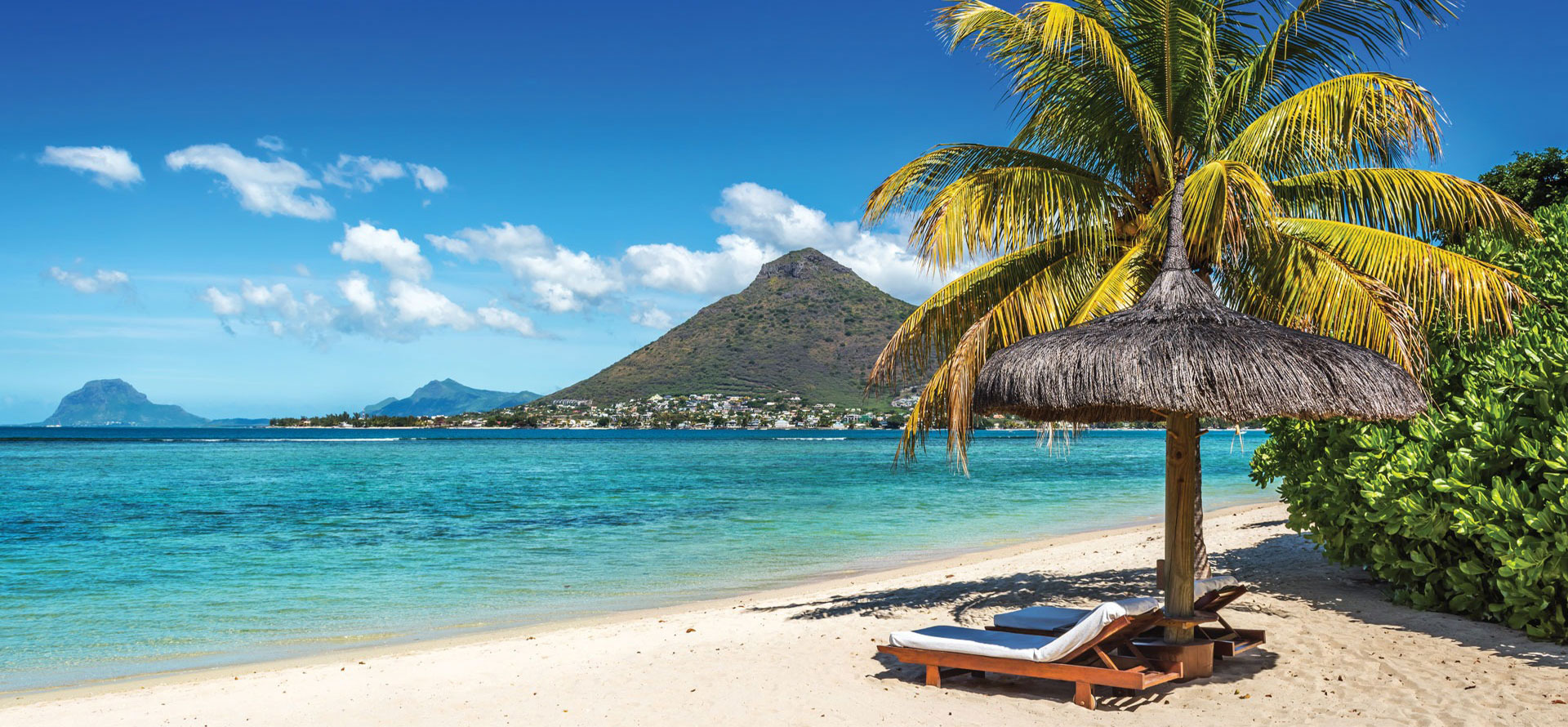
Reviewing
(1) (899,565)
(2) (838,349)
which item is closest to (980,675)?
(1) (899,565)

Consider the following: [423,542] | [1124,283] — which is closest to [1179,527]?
[1124,283]

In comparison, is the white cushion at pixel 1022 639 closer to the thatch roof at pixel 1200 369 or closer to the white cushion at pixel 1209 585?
the white cushion at pixel 1209 585

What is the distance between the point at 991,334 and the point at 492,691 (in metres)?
4.68

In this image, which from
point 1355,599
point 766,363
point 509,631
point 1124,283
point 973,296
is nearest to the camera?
point 1124,283

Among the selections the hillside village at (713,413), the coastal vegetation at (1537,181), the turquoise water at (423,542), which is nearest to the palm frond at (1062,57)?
the coastal vegetation at (1537,181)

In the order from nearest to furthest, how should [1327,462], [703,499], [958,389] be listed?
[958,389] < [1327,462] < [703,499]

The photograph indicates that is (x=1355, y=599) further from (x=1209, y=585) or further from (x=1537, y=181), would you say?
(x=1537, y=181)

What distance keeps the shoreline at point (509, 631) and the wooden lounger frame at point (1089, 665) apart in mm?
4752

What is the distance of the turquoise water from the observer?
10344mm

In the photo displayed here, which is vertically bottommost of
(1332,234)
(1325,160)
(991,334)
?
(991,334)

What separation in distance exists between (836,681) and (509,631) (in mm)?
4874

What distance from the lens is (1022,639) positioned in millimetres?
5797

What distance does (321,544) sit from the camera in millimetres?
17641

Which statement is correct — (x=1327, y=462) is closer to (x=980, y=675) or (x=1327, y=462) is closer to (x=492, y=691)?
(x=980, y=675)
